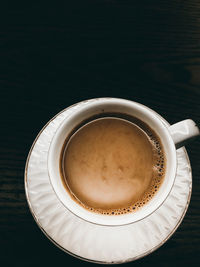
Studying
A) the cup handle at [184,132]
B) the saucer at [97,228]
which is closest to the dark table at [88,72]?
the saucer at [97,228]

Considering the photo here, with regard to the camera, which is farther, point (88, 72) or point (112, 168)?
point (88, 72)

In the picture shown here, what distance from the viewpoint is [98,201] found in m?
0.78

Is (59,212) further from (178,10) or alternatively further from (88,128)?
(178,10)

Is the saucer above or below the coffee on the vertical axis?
below

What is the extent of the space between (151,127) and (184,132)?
4.5 inches

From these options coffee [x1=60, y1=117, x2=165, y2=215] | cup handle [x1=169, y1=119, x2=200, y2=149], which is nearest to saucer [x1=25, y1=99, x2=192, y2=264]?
coffee [x1=60, y1=117, x2=165, y2=215]

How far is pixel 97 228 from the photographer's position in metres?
0.76

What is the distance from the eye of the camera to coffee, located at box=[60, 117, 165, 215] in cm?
78

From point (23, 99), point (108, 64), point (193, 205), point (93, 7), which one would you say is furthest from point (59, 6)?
point (193, 205)

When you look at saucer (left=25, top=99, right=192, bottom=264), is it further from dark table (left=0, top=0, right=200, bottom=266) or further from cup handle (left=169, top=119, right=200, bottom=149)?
cup handle (left=169, top=119, right=200, bottom=149)

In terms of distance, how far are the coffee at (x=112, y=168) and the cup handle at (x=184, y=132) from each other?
78mm

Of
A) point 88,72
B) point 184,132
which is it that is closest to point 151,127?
point 184,132

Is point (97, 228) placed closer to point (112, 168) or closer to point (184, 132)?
point (112, 168)

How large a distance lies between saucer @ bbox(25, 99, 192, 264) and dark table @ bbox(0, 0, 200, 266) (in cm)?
9
